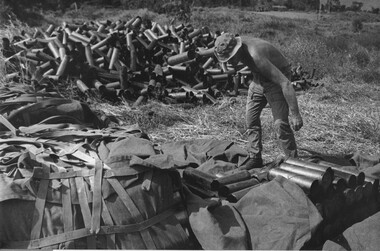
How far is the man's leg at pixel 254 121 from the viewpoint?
5.26 meters

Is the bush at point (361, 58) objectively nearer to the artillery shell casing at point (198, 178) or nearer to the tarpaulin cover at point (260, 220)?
the artillery shell casing at point (198, 178)

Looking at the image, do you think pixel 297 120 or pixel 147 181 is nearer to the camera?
pixel 147 181

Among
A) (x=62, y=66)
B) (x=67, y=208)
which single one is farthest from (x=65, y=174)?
(x=62, y=66)

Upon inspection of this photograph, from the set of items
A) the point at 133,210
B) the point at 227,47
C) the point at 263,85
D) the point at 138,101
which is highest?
the point at 227,47

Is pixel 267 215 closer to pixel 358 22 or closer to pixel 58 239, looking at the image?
pixel 58 239

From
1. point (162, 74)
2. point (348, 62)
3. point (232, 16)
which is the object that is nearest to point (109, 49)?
point (162, 74)

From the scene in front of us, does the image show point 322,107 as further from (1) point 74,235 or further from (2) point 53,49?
(1) point 74,235

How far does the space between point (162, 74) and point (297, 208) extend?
641cm

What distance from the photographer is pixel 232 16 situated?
25.2 meters

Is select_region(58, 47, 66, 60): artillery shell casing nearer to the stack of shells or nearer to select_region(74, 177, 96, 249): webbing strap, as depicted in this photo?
the stack of shells

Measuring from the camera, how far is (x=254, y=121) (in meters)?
5.37

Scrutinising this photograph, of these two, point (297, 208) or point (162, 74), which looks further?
point (162, 74)

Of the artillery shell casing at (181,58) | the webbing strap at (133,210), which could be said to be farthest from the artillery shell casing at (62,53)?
the webbing strap at (133,210)

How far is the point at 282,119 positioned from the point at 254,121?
39 cm
